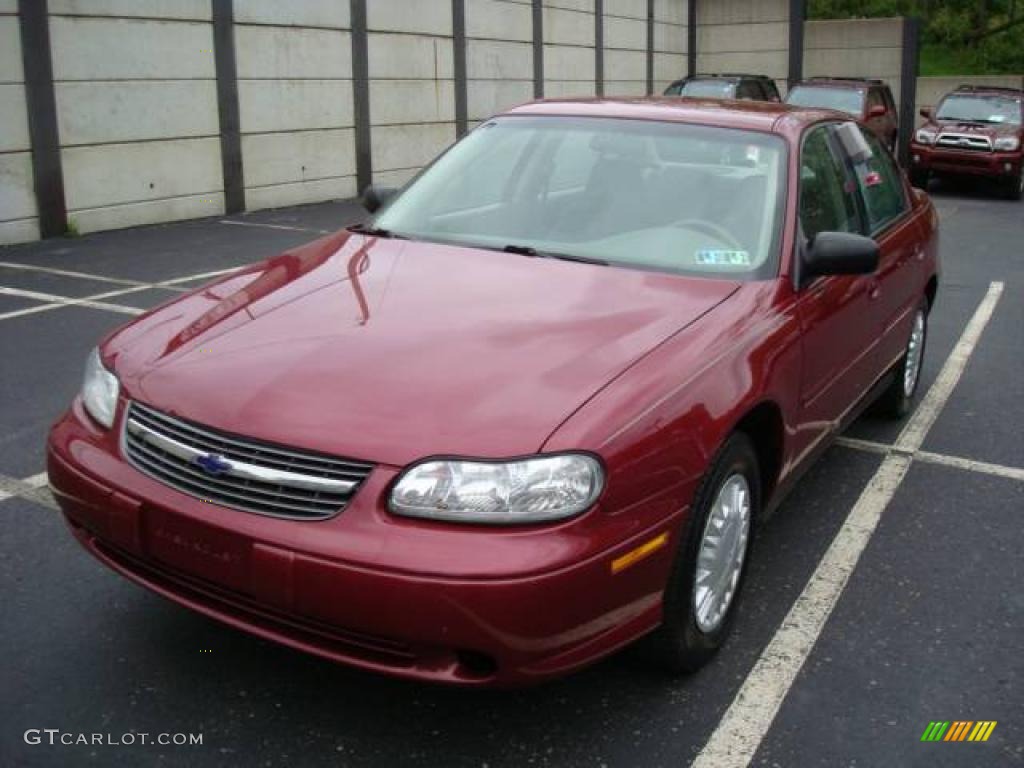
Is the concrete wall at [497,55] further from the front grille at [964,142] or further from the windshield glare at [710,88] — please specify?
the front grille at [964,142]

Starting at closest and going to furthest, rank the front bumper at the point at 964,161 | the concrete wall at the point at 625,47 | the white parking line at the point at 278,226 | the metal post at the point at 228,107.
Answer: the white parking line at the point at 278,226 → the metal post at the point at 228,107 → the front bumper at the point at 964,161 → the concrete wall at the point at 625,47

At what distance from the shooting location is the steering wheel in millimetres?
3781

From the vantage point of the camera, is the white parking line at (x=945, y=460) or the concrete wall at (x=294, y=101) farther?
the concrete wall at (x=294, y=101)

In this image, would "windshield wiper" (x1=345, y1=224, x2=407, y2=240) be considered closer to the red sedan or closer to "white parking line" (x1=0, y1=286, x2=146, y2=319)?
the red sedan

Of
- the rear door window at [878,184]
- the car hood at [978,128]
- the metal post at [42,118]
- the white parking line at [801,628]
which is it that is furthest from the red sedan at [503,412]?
the car hood at [978,128]

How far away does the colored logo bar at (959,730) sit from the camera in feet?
9.66

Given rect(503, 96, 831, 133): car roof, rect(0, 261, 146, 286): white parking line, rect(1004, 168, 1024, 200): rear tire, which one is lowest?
rect(1004, 168, 1024, 200): rear tire

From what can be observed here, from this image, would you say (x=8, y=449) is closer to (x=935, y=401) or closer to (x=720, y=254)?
(x=720, y=254)

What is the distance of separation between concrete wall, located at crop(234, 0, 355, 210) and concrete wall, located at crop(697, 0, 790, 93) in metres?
13.8

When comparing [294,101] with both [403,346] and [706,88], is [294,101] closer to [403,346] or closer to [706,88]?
[706,88]

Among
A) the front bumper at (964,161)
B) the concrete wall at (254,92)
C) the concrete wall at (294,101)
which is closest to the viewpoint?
the concrete wall at (254,92)

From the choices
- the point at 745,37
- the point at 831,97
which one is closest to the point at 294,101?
the point at 831,97

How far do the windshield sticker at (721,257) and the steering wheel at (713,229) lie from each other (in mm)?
36

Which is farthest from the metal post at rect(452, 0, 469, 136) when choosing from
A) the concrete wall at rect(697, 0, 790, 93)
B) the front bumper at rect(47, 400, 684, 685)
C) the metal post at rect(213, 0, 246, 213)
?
the front bumper at rect(47, 400, 684, 685)
